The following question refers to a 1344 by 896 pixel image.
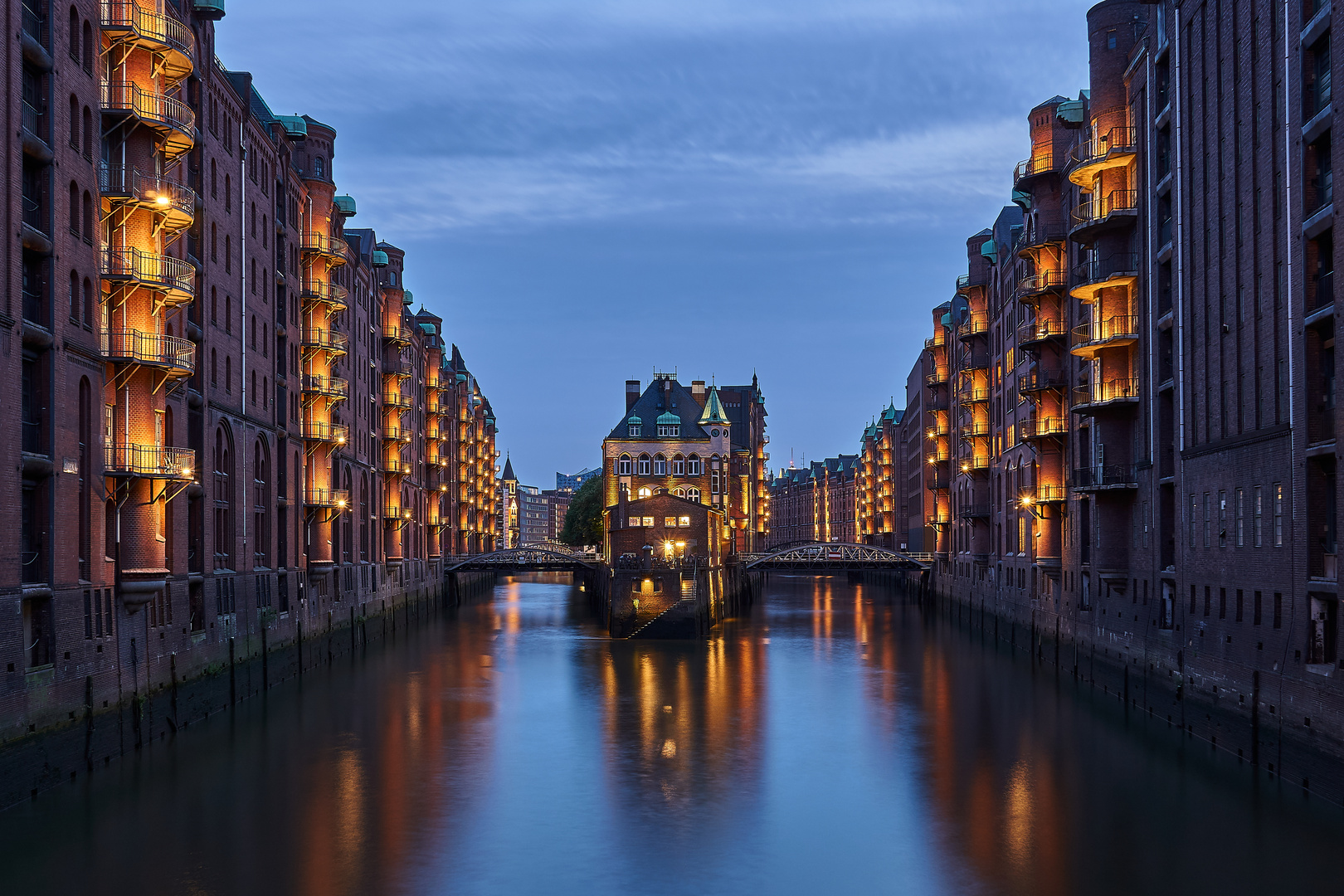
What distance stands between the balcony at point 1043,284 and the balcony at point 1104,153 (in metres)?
8.36

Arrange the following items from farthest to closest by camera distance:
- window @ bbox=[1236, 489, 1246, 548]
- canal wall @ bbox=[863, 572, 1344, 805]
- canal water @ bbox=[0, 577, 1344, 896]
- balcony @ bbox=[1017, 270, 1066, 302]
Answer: balcony @ bbox=[1017, 270, 1066, 302] < window @ bbox=[1236, 489, 1246, 548] < canal wall @ bbox=[863, 572, 1344, 805] < canal water @ bbox=[0, 577, 1344, 896]

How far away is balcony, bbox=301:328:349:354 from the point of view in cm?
6825

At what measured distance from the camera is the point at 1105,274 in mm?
52844

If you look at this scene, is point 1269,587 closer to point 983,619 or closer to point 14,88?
point 14,88

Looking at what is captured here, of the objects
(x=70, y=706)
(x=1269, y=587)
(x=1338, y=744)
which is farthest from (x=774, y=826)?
(x=70, y=706)

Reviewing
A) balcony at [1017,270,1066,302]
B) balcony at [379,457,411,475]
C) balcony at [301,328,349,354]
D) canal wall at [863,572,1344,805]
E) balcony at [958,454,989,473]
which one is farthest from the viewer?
balcony at [379,457,411,475]

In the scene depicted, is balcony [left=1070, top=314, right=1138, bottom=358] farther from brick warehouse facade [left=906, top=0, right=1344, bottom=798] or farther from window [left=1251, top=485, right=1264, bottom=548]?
window [left=1251, top=485, right=1264, bottom=548]

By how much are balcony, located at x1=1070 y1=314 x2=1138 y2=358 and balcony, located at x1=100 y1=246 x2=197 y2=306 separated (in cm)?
3412

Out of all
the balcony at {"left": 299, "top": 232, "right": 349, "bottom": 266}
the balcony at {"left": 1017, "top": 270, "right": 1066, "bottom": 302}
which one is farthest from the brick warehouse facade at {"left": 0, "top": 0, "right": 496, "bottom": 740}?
the balcony at {"left": 1017, "top": 270, "right": 1066, "bottom": 302}

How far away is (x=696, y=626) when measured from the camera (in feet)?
273

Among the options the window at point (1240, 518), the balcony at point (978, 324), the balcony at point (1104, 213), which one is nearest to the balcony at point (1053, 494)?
the balcony at point (1104, 213)

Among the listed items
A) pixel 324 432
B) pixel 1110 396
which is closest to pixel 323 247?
pixel 324 432

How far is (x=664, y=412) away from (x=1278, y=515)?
341ft

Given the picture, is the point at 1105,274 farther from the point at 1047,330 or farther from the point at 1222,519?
the point at 1222,519
